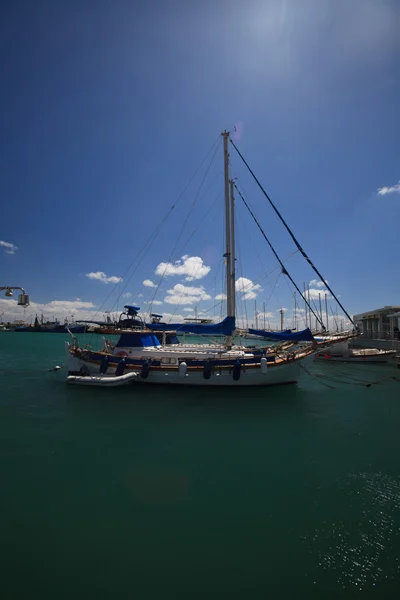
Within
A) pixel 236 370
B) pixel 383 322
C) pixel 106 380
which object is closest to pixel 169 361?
pixel 106 380

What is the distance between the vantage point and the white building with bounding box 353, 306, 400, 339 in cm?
3552

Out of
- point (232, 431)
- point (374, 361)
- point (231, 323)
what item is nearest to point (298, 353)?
point (231, 323)

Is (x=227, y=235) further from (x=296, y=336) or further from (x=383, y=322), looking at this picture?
(x=383, y=322)

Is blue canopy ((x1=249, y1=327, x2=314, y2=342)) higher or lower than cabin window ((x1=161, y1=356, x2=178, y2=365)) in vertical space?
higher

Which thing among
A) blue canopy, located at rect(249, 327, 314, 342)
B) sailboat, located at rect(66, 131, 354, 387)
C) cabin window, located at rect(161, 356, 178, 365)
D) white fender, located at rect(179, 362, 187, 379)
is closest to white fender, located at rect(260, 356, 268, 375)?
sailboat, located at rect(66, 131, 354, 387)

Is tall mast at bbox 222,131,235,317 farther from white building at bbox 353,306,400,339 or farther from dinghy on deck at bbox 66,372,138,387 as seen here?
white building at bbox 353,306,400,339

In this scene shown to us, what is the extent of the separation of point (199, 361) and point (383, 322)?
39363mm

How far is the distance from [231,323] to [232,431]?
7953mm

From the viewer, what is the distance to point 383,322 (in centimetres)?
4075

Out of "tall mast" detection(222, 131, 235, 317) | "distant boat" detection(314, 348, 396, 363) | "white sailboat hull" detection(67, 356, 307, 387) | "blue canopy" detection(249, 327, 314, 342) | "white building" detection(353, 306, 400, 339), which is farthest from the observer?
"white building" detection(353, 306, 400, 339)

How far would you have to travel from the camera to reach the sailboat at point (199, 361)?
15.3m

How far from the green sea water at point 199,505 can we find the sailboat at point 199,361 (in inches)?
136

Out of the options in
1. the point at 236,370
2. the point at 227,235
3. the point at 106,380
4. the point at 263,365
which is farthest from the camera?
the point at 227,235

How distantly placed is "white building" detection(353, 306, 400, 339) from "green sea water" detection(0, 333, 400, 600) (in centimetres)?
2959
